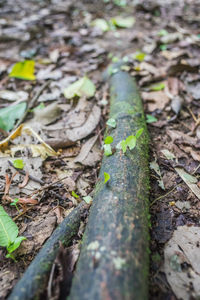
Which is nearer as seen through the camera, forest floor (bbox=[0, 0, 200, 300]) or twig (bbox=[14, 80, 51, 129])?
forest floor (bbox=[0, 0, 200, 300])

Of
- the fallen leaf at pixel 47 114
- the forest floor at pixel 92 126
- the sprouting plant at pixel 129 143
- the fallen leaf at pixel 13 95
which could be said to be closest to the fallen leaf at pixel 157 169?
the forest floor at pixel 92 126

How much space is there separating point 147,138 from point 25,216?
1.27 m

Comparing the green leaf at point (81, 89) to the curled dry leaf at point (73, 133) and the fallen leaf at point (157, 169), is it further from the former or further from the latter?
the fallen leaf at point (157, 169)

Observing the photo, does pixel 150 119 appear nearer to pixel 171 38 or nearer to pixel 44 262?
pixel 44 262

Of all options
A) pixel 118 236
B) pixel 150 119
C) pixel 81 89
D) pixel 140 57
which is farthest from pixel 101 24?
pixel 118 236

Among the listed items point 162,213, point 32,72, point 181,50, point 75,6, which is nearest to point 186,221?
point 162,213

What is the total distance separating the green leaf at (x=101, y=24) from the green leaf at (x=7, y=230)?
13.9 feet

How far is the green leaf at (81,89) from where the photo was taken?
2.97 metres

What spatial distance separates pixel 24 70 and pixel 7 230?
7.71 ft

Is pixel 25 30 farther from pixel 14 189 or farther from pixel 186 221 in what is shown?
pixel 186 221

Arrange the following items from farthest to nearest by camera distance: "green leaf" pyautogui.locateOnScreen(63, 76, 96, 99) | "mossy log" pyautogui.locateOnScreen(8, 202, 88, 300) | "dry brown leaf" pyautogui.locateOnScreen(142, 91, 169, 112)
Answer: "green leaf" pyautogui.locateOnScreen(63, 76, 96, 99)
"dry brown leaf" pyautogui.locateOnScreen(142, 91, 169, 112)
"mossy log" pyautogui.locateOnScreen(8, 202, 88, 300)

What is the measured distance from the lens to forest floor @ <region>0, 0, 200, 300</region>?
1.59 metres

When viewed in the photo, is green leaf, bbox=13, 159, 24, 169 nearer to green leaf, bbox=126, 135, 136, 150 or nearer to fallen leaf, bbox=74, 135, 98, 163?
fallen leaf, bbox=74, 135, 98, 163

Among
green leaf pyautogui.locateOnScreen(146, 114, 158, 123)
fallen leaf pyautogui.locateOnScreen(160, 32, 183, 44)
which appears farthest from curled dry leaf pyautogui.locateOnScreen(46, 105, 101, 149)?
fallen leaf pyautogui.locateOnScreen(160, 32, 183, 44)
